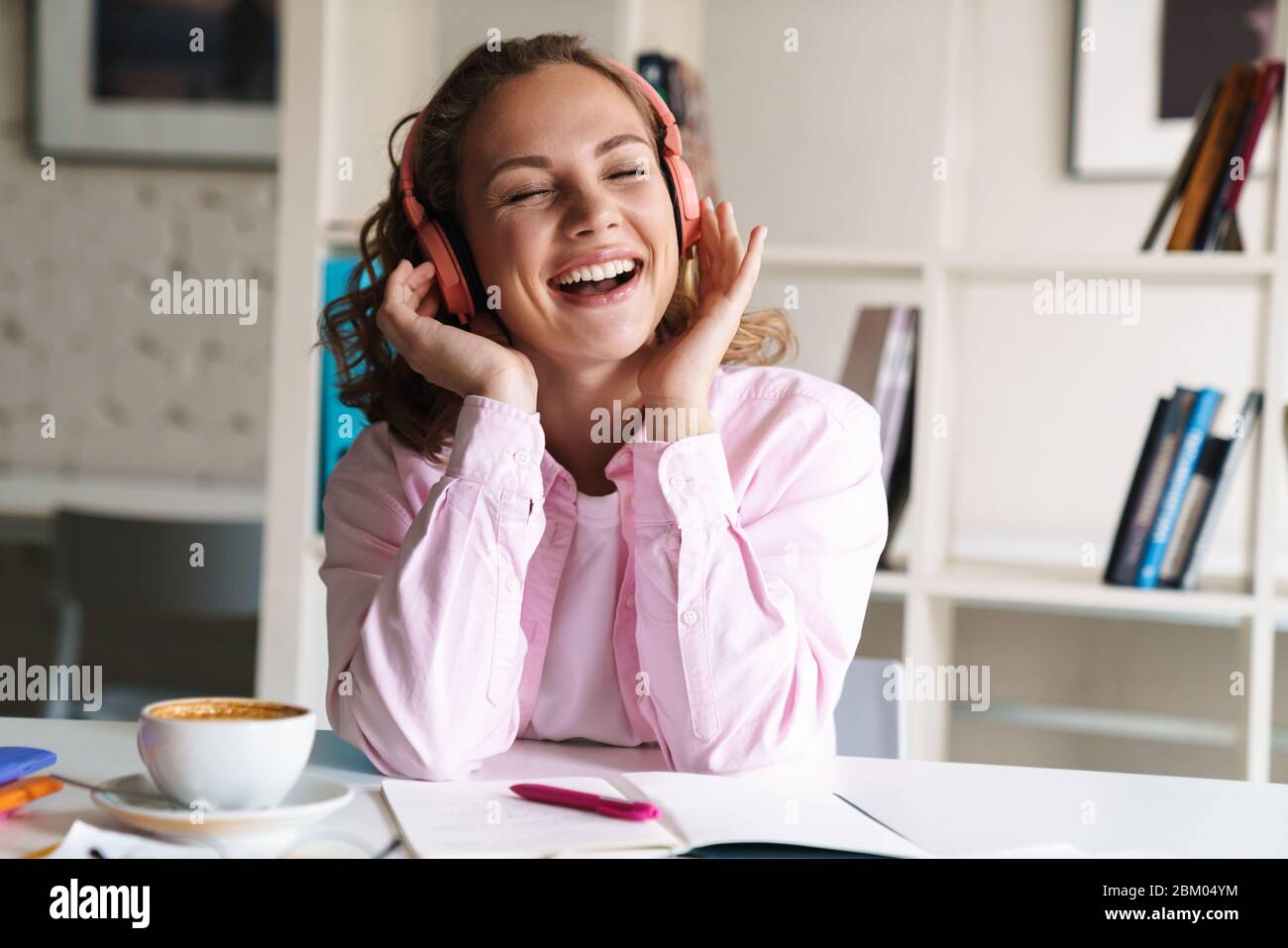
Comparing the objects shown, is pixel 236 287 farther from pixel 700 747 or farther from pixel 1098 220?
pixel 700 747

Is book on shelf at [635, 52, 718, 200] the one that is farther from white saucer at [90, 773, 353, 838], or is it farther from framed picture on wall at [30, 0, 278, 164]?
framed picture on wall at [30, 0, 278, 164]

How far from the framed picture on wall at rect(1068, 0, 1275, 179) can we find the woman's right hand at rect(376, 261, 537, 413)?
1.61 m

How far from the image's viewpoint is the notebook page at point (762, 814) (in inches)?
30.2

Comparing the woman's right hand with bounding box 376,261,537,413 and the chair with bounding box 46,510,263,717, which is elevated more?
the woman's right hand with bounding box 376,261,537,413

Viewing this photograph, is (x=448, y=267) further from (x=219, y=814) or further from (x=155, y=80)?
(x=155, y=80)

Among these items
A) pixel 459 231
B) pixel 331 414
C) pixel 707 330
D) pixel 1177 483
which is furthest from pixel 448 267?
pixel 1177 483

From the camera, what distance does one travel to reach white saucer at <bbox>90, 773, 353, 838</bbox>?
73 centimetres

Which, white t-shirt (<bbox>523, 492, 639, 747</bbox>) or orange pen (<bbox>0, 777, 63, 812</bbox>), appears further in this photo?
white t-shirt (<bbox>523, 492, 639, 747</bbox>)

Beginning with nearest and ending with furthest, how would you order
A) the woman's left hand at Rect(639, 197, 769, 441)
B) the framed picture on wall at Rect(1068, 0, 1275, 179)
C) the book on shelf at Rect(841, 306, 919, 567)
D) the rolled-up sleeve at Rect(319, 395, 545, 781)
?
the rolled-up sleeve at Rect(319, 395, 545, 781) < the woman's left hand at Rect(639, 197, 769, 441) < the book on shelf at Rect(841, 306, 919, 567) < the framed picture on wall at Rect(1068, 0, 1275, 179)

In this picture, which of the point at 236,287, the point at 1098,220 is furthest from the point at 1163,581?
the point at 236,287

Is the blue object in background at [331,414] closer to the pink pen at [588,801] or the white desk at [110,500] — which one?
the white desk at [110,500]

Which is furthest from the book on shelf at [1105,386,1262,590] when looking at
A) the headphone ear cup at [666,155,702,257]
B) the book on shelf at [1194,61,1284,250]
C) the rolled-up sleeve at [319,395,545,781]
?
the rolled-up sleeve at [319,395,545,781]

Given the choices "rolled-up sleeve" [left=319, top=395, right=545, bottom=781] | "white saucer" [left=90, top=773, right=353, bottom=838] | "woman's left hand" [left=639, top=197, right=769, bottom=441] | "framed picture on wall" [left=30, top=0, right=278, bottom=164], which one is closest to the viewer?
"white saucer" [left=90, top=773, right=353, bottom=838]
